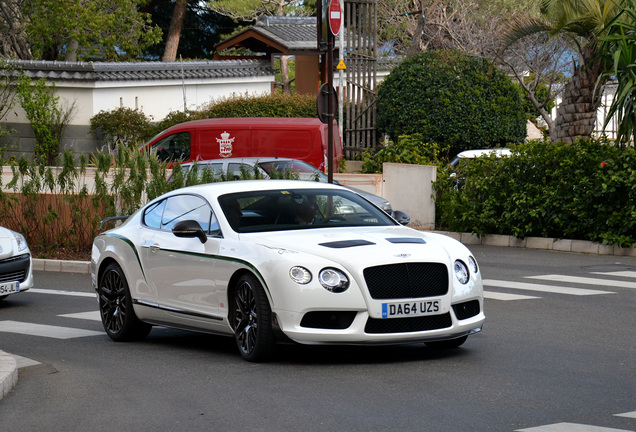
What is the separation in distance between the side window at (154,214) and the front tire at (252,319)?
5.82ft

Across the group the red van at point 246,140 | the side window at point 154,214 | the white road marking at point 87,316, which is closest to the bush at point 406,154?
the red van at point 246,140

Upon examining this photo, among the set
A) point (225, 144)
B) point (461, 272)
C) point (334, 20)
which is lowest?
point (461, 272)

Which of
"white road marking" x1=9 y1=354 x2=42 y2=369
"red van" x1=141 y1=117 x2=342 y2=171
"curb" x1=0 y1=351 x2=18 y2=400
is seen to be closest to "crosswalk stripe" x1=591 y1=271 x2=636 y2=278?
"red van" x1=141 y1=117 x2=342 y2=171

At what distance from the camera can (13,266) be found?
13336mm

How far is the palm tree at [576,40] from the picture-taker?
2128 cm

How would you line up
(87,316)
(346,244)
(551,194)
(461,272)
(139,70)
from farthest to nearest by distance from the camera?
(139,70) → (551,194) → (87,316) → (461,272) → (346,244)

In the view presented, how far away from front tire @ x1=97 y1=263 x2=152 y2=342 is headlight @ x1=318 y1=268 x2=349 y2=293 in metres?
2.82

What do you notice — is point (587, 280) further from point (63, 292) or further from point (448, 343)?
point (63, 292)

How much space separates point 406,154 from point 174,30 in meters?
19.5

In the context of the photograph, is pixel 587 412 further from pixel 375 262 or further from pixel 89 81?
pixel 89 81

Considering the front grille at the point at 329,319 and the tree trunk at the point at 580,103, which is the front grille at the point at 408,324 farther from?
the tree trunk at the point at 580,103

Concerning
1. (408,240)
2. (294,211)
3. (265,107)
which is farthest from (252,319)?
(265,107)

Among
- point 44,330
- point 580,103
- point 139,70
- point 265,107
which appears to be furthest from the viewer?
point 139,70

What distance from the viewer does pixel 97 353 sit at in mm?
9867
